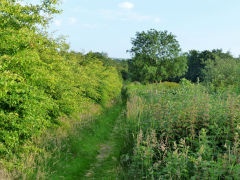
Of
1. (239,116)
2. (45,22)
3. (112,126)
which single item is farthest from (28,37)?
(112,126)

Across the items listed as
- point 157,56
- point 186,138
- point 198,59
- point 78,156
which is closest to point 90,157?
point 78,156

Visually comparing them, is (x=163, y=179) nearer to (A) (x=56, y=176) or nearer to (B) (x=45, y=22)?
(A) (x=56, y=176)

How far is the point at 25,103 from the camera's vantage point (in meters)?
6.53

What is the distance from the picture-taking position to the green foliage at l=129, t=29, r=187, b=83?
48.7 meters

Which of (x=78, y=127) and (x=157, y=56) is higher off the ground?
(x=157, y=56)

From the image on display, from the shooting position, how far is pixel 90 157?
33.5ft

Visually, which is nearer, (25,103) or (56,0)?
(25,103)

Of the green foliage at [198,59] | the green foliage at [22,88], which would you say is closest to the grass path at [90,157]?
the green foliage at [22,88]

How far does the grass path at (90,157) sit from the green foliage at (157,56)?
35.4 m

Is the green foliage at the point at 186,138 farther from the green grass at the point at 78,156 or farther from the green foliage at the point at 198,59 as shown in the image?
the green foliage at the point at 198,59

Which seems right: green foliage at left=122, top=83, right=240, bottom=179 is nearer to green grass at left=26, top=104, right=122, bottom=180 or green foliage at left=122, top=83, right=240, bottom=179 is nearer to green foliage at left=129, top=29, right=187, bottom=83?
green grass at left=26, top=104, right=122, bottom=180

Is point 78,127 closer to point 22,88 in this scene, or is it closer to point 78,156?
point 78,156

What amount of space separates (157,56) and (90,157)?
137 feet

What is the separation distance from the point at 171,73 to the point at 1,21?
43621 mm
